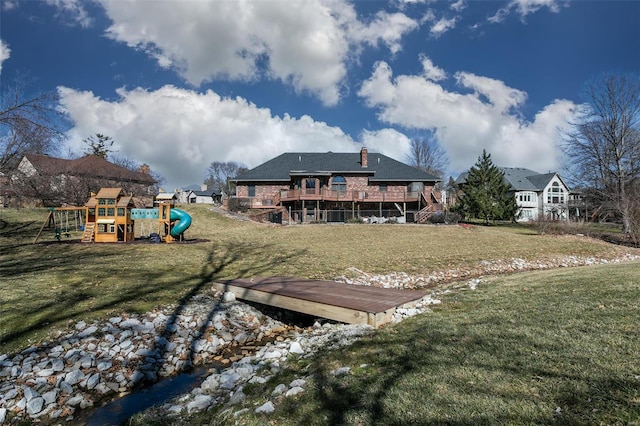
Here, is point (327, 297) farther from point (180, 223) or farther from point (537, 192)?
point (537, 192)

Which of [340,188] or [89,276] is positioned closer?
[89,276]

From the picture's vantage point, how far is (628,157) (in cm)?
2797

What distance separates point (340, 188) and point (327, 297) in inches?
1152

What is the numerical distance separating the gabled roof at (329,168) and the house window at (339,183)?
2.56ft

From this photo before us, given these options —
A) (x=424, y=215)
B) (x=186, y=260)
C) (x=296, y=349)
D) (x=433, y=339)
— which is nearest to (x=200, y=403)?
(x=296, y=349)

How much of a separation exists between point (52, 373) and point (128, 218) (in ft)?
43.3

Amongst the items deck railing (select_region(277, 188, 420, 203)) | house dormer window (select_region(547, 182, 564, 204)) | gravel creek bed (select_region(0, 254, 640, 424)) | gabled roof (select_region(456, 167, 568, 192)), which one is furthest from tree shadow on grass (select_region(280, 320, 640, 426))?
house dormer window (select_region(547, 182, 564, 204))

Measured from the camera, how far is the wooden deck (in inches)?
235

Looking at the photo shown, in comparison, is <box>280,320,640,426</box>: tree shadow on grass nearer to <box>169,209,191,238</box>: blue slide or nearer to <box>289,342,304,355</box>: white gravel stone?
<box>289,342,304,355</box>: white gravel stone

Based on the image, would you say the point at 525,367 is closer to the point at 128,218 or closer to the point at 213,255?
the point at 213,255

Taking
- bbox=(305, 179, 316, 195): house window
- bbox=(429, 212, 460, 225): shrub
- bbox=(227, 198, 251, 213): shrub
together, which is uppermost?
bbox=(305, 179, 316, 195): house window

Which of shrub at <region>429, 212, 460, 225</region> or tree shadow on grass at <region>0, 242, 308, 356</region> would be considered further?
shrub at <region>429, 212, 460, 225</region>

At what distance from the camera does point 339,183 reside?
3559 centimetres

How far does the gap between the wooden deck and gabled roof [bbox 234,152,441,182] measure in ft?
81.5
